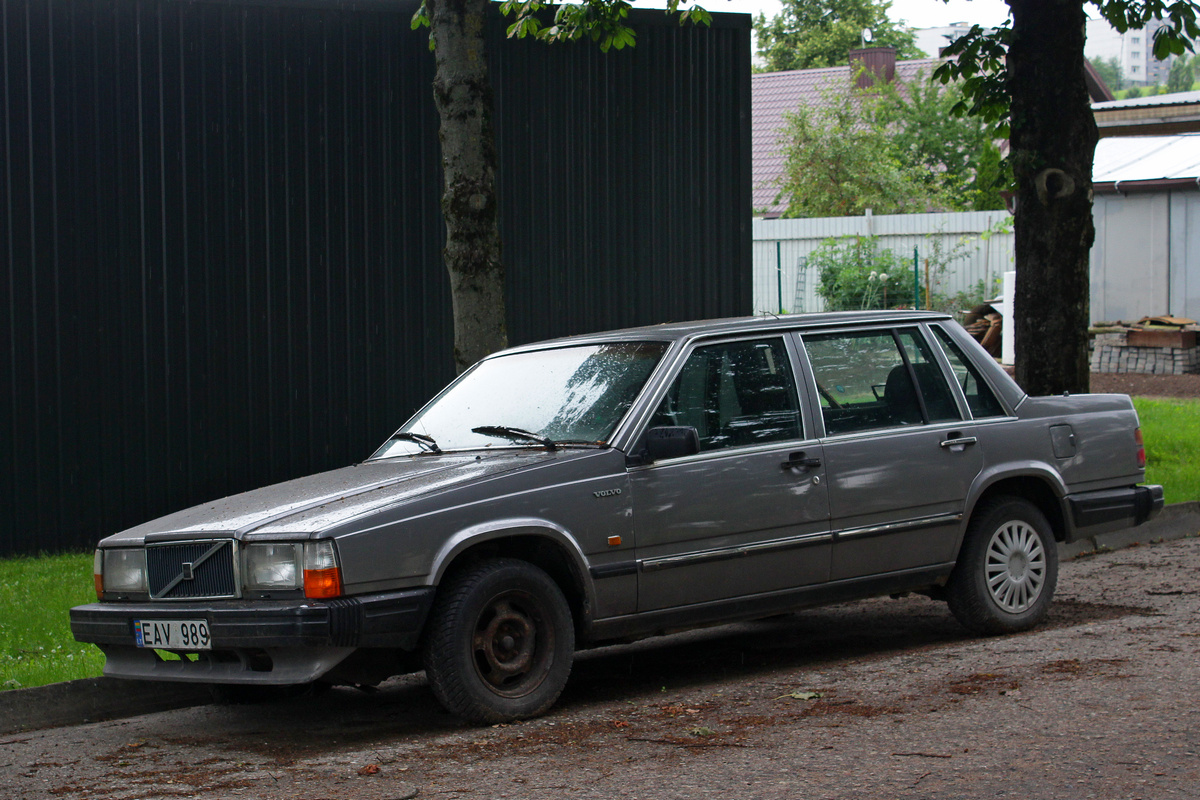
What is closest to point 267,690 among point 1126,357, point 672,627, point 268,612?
point 268,612

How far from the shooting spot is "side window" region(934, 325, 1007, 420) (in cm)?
750

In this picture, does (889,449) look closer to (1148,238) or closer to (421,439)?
(421,439)

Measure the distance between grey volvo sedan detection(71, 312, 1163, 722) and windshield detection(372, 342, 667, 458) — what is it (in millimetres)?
14

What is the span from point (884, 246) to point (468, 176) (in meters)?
23.5

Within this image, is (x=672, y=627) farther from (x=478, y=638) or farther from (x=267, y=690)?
(x=267, y=690)

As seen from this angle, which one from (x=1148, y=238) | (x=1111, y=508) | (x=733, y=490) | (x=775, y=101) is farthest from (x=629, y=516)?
(x=775, y=101)

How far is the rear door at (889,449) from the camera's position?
6863 mm

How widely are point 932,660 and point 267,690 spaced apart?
3150 mm

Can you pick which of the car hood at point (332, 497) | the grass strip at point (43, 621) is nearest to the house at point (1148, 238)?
the grass strip at point (43, 621)

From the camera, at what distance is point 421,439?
6922 mm

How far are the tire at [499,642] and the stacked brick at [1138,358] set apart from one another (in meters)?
20.0

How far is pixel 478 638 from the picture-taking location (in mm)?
5789

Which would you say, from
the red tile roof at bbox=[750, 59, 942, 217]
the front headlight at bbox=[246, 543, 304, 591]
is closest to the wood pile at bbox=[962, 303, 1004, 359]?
the front headlight at bbox=[246, 543, 304, 591]

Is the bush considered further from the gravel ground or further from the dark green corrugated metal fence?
the gravel ground
